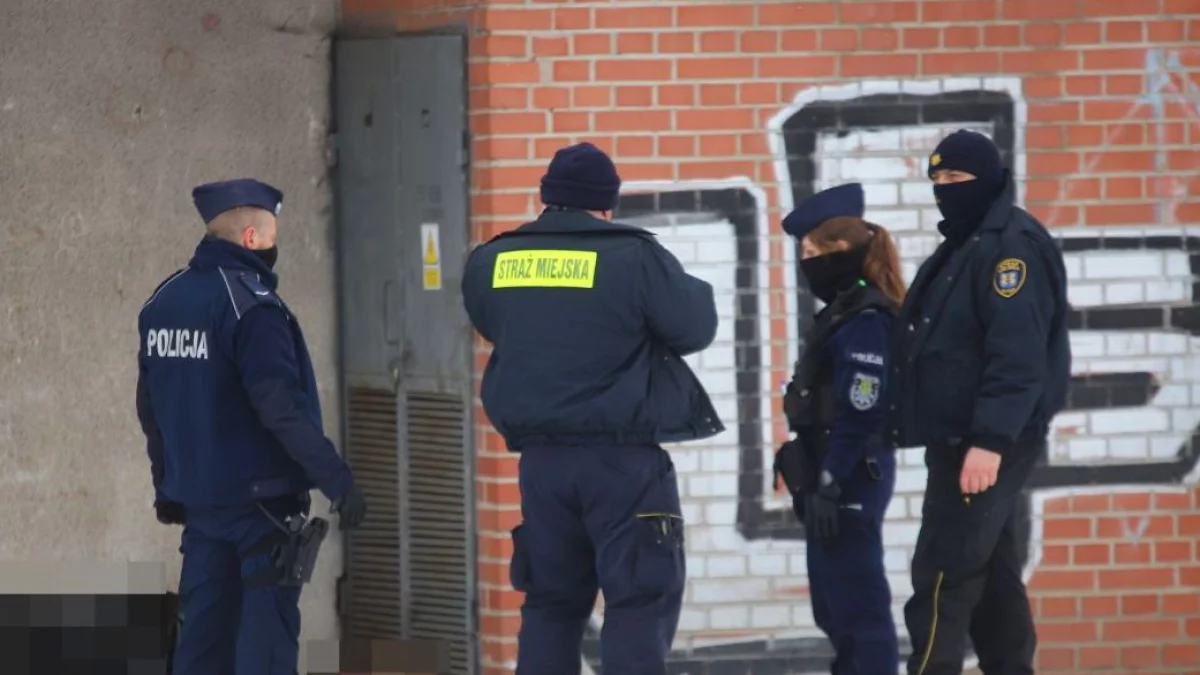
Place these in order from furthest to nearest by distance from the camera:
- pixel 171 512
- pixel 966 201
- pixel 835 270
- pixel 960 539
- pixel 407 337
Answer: pixel 407 337, pixel 171 512, pixel 835 270, pixel 966 201, pixel 960 539

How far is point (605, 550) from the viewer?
6.14m

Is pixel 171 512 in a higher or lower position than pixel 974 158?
lower

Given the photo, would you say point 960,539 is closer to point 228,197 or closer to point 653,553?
point 653,553

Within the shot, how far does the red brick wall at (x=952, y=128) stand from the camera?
24.3ft

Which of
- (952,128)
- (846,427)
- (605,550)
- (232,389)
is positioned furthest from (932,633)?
(232,389)

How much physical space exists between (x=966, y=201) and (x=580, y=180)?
3.78ft

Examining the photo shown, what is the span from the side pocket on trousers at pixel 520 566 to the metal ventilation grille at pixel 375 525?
175cm

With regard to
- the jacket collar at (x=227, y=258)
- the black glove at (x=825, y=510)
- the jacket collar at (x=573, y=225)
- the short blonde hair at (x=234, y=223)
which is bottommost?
the black glove at (x=825, y=510)

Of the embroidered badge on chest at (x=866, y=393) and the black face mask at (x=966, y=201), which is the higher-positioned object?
the black face mask at (x=966, y=201)

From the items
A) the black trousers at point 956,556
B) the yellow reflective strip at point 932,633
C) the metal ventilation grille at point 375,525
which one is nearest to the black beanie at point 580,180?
the black trousers at point 956,556

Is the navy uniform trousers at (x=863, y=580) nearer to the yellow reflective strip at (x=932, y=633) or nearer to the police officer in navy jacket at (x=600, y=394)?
the yellow reflective strip at (x=932, y=633)

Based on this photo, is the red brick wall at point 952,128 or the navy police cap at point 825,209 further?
the red brick wall at point 952,128

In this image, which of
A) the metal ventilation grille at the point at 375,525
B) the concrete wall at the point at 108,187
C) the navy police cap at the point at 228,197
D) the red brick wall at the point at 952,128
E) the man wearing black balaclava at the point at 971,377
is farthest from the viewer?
the metal ventilation grille at the point at 375,525

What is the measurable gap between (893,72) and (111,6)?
2865 millimetres
